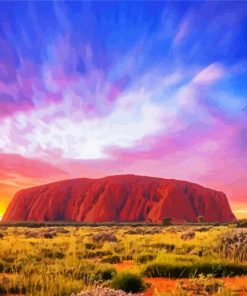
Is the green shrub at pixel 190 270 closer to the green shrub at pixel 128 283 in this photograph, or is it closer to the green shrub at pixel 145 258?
the green shrub at pixel 128 283

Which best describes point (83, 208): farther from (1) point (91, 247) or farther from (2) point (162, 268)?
(2) point (162, 268)

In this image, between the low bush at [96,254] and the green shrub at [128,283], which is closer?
the green shrub at [128,283]

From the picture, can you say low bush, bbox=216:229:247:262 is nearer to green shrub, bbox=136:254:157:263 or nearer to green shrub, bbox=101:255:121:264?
green shrub, bbox=136:254:157:263

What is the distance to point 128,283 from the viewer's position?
1109cm

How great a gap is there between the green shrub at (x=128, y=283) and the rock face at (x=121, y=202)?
406ft

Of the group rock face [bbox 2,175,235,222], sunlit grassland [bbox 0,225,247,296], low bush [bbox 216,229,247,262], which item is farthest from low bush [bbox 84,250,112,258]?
rock face [bbox 2,175,235,222]

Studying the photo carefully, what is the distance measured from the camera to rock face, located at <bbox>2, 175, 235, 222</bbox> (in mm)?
142750

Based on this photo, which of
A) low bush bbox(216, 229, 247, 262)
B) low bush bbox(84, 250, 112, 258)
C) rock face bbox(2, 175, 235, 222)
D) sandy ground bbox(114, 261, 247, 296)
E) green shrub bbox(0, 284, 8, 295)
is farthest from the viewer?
rock face bbox(2, 175, 235, 222)

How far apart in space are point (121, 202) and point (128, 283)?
14110 cm

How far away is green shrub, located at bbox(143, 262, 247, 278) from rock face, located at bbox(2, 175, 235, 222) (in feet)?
394

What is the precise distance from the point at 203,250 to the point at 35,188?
160m

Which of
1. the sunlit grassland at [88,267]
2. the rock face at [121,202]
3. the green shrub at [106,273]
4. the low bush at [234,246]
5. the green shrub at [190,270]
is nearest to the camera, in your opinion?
the sunlit grassland at [88,267]

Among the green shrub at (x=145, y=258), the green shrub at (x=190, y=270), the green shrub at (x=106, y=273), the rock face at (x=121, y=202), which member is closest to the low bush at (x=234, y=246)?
the green shrub at (x=190, y=270)

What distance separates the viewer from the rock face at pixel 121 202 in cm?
14275
